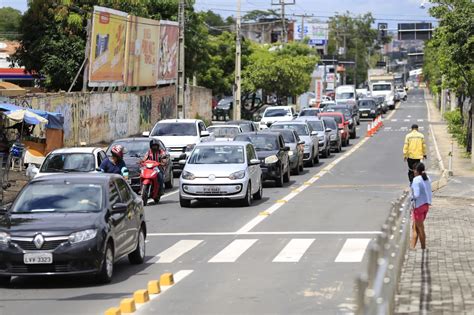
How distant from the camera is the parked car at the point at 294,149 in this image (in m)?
34.9

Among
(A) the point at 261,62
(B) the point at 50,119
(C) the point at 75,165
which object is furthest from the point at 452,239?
(A) the point at 261,62

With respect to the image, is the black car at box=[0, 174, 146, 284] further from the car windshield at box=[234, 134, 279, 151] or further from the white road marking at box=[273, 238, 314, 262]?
the car windshield at box=[234, 134, 279, 151]

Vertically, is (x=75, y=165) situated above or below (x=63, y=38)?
below

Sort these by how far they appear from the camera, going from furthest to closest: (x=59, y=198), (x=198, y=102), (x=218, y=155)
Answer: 1. (x=198, y=102)
2. (x=218, y=155)
3. (x=59, y=198)

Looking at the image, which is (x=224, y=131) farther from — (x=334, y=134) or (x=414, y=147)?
(x=414, y=147)

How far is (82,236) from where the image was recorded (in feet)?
44.2

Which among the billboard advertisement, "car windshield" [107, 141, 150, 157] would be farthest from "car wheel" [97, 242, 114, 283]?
the billboard advertisement

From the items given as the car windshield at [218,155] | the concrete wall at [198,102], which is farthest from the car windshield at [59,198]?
the concrete wall at [198,102]

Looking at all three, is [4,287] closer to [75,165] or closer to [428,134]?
[75,165]

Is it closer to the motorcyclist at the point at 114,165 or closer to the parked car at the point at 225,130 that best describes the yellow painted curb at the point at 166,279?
the motorcyclist at the point at 114,165

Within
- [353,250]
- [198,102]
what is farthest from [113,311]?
[198,102]

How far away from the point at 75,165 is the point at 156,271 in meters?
9.87

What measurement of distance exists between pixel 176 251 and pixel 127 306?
18.7 ft

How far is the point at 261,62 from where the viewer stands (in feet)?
267
